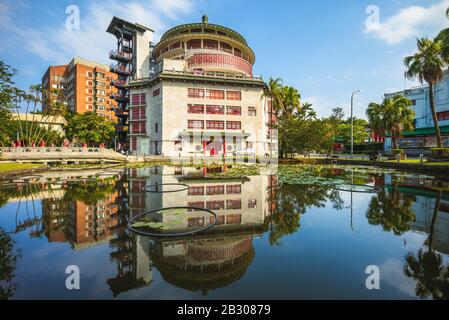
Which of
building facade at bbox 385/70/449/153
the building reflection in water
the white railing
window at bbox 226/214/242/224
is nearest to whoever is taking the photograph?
the building reflection in water

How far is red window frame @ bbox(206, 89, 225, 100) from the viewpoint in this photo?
4050 centimetres

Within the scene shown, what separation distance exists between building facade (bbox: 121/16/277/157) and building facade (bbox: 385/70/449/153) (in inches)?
1210

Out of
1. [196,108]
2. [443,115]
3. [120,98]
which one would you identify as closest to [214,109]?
[196,108]

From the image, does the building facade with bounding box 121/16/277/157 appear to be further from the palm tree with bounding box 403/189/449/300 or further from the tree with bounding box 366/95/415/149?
the palm tree with bounding box 403/189/449/300

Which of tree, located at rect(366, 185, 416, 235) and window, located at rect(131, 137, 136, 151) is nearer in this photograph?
tree, located at rect(366, 185, 416, 235)

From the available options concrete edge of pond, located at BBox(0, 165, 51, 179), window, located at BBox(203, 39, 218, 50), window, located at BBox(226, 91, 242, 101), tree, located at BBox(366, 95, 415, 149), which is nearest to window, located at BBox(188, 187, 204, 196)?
concrete edge of pond, located at BBox(0, 165, 51, 179)

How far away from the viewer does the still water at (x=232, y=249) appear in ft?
11.9

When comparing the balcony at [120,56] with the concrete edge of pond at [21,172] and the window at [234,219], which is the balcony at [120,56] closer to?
the concrete edge of pond at [21,172]

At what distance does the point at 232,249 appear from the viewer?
16.8 feet

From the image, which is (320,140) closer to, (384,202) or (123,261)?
(384,202)

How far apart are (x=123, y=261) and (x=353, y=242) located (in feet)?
19.0

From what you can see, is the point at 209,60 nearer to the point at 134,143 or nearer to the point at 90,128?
the point at 134,143

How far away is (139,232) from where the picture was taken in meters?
6.02

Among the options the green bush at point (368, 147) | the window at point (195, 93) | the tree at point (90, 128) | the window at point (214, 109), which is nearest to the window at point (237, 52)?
A: the window at point (195, 93)
